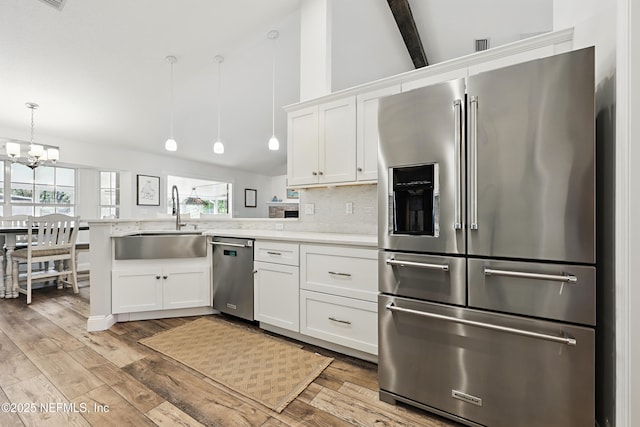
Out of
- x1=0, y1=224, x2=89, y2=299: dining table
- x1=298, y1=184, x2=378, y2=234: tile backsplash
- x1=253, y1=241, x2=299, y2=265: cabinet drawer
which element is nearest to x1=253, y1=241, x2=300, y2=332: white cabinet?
x1=253, y1=241, x2=299, y2=265: cabinet drawer

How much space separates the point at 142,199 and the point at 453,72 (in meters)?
5.90

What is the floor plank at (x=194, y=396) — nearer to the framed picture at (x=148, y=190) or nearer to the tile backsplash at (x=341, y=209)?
the tile backsplash at (x=341, y=209)

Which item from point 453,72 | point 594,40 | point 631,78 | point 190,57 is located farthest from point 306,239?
point 190,57

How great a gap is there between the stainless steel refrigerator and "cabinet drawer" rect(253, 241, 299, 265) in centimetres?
90

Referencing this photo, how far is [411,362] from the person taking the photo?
148 cm

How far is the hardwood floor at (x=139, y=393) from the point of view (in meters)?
1.45

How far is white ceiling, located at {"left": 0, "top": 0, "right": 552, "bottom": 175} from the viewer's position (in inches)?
114

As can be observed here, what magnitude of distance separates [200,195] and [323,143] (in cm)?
585

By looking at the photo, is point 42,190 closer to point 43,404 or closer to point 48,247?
point 48,247

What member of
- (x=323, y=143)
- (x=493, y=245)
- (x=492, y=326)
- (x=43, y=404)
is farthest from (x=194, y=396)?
(x=323, y=143)

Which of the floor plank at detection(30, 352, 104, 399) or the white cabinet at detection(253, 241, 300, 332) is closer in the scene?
the floor plank at detection(30, 352, 104, 399)

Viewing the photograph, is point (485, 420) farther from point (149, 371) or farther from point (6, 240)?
point (6, 240)

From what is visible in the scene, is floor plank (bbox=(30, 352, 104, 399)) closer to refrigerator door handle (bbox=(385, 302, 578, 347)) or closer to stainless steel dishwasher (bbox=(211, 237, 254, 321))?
stainless steel dishwasher (bbox=(211, 237, 254, 321))

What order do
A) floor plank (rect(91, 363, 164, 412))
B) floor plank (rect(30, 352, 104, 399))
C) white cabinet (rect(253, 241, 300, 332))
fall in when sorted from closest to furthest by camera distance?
floor plank (rect(91, 363, 164, 412)) → floor plank (rect(30, 352, 104, 399)) → white cabinet (rect(253, 241, 300, 332))
